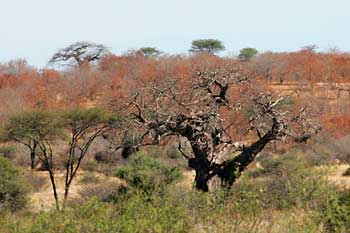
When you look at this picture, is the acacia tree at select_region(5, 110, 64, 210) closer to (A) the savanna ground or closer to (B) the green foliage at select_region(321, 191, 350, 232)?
(A) the savanna ground

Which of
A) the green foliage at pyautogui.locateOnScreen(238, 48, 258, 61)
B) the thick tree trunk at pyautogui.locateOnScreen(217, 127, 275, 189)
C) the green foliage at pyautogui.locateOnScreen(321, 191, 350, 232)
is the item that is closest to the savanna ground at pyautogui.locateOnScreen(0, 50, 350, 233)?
the green foliage at pyautogui.locateOnScreen(321, 191, 350, 232)

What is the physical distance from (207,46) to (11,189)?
166ft

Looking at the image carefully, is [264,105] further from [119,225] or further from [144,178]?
[119,225]

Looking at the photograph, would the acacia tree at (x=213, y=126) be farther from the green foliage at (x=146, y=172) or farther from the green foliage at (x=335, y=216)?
the green foliage at (x=335, y=216)

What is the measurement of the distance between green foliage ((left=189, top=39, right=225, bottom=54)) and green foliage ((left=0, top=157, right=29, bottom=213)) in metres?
48.5

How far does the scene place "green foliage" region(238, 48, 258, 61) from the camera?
68875mm

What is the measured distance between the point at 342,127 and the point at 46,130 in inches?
791

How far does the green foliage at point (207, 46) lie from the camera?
227 feet

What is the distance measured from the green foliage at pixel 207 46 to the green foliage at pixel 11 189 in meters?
48.5

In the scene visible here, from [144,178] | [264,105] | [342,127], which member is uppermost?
[264,105]

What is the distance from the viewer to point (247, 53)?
6956 centimetres

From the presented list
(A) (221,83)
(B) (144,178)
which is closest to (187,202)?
(B) (144,178)

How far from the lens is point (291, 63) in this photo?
5550 cm

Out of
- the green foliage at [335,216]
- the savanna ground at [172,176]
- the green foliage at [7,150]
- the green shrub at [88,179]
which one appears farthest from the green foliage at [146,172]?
the green foliage at [7,150]
